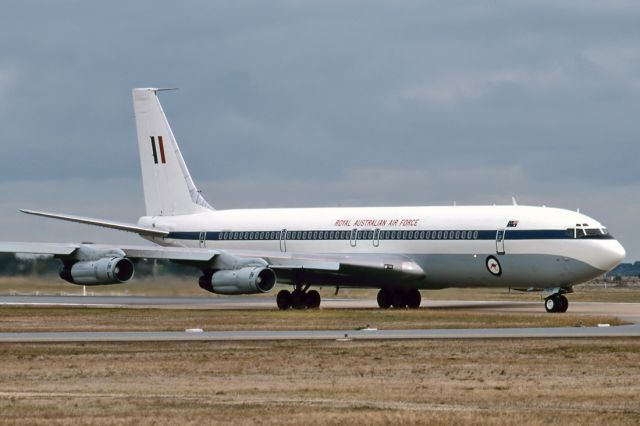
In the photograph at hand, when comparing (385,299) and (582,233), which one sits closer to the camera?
(582,233)

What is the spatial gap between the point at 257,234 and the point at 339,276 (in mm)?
6014

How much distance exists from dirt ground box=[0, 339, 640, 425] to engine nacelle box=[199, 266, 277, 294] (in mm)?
22604

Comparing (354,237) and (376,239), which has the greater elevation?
(354,237)

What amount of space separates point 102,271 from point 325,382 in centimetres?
3420

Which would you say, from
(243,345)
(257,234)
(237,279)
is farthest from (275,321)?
(257,234)

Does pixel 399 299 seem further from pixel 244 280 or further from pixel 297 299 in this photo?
pixel 244 280

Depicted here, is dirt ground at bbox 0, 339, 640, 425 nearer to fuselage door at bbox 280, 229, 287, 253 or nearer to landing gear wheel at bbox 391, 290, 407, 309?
landing gear wheel at bbox 391, 290, 407, 309

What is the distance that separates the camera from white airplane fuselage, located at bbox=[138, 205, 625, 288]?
5816 cm

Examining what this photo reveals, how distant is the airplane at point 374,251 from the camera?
192ft

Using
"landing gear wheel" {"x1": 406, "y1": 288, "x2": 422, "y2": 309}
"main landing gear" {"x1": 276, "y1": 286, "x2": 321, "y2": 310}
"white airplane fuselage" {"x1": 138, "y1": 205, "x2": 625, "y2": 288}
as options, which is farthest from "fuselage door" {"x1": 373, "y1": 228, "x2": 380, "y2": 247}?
"main landing gear" {"x1": 276, "y1": 286, "x2": 321, "y2": 310}

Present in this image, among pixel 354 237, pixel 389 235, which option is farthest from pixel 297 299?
pixel 389 235

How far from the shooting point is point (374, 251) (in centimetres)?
6397

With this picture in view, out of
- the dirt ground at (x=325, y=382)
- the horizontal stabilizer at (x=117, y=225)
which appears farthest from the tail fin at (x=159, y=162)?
the dirt ground at (x=325, y=382)

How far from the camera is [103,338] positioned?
3850 cm
